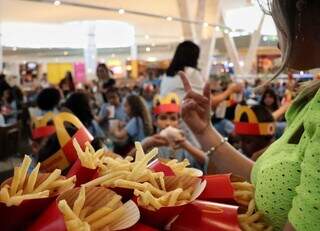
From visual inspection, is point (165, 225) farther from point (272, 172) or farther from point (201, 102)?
point (201, 102)

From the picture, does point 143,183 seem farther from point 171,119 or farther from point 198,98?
point 171,119

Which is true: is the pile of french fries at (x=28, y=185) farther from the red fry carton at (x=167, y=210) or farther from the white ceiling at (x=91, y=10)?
the white ceiling at (x=91, y=10)

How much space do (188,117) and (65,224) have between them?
992mm

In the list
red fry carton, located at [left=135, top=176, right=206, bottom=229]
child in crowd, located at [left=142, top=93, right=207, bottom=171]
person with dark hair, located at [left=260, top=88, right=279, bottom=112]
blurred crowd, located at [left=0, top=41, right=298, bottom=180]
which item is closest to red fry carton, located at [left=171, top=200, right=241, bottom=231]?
red fry carton, located at [left=135, top=176, right=206, bottom=229]

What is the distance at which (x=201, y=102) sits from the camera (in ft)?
6.00

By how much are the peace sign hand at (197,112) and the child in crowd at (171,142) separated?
318 millimetres

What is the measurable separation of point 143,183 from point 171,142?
4.90ft

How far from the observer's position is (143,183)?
1.05 m

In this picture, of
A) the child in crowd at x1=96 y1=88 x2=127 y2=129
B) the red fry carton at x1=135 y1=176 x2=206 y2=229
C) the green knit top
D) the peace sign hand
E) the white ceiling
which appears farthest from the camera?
the white ceiling

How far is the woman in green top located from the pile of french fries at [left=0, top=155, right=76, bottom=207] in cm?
43

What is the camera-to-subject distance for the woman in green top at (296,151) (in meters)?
0.90

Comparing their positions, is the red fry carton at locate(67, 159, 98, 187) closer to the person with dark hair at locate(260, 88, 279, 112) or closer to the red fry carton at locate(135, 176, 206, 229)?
the red fry carton at locate(135, 176, 206, 229)

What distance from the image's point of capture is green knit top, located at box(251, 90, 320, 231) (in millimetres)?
889

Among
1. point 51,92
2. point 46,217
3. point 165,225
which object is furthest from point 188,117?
point 51,92
